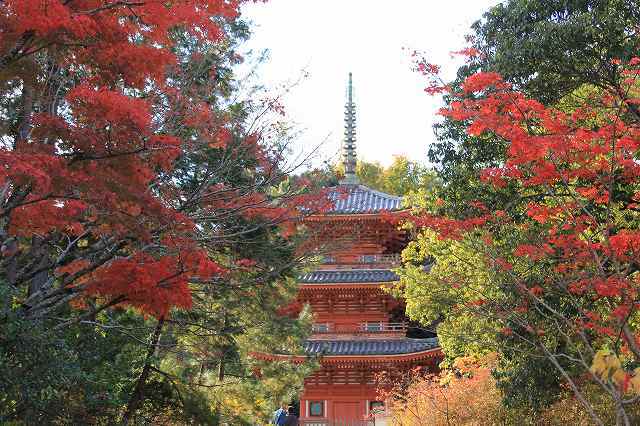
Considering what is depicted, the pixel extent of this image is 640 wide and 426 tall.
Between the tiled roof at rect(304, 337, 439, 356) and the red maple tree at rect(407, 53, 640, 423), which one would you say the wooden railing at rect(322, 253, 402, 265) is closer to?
the tiled roof at rect(304, 337, 439, 356)

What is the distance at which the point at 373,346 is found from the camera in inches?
957

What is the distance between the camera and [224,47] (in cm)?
1200

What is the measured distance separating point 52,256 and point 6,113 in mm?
2471

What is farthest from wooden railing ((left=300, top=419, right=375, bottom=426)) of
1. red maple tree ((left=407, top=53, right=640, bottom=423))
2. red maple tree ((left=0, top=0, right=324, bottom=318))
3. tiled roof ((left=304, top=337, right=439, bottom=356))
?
red maple tree ((left=0, top=0, right=324, bottom=318))

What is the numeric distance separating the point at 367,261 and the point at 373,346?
266cm

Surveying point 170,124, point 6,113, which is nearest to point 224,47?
point 170,124

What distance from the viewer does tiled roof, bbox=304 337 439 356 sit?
23641 mm

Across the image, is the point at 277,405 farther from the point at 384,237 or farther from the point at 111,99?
the point at 111,99

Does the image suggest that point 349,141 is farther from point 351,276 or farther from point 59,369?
point 59,369

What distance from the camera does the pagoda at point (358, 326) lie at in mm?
23891

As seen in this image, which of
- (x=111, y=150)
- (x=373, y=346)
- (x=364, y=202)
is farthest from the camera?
(x=364, y=202)

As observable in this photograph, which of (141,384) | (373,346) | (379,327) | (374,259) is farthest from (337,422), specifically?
(141,384)

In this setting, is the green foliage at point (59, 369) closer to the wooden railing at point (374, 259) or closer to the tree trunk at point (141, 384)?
the tree trunk at point (141, 384)

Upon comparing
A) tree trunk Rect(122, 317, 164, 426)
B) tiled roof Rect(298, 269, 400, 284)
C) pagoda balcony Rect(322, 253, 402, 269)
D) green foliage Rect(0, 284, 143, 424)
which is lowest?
green foliage Rect(0, 284, 143, 424)
